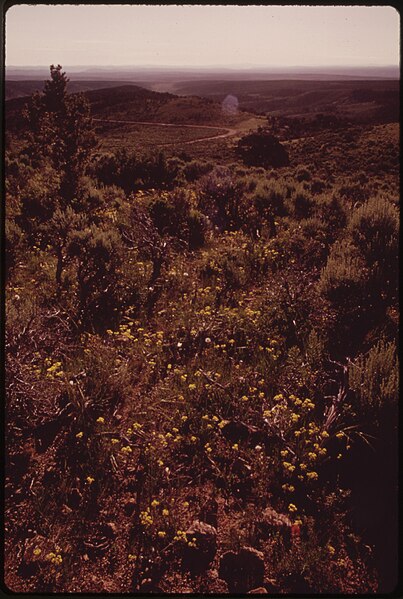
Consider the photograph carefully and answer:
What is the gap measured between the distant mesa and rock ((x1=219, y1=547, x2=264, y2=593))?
71735mm

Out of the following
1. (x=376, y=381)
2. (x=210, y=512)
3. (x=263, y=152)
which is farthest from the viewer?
(x=263, y=152)

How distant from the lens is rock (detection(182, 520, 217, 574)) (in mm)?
3357

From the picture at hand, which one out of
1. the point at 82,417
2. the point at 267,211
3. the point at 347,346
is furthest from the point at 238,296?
the point at 267,211

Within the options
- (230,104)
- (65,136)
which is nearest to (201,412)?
(65,136)

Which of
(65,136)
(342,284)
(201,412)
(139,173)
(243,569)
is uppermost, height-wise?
(65,136)

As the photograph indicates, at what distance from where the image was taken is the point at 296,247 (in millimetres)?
8688

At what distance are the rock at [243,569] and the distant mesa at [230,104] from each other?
71735mm

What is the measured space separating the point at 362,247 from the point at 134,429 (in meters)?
4.96

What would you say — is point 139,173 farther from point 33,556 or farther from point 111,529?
point 33,556

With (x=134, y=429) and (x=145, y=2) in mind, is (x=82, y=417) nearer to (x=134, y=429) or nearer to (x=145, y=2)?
(x=134, y=429)

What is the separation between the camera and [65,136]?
1953cm

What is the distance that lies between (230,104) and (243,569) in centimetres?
7804

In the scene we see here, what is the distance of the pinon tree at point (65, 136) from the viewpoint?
1706cm

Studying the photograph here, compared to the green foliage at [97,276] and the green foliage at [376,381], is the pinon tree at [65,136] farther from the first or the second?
the green foliage at [376,381]
